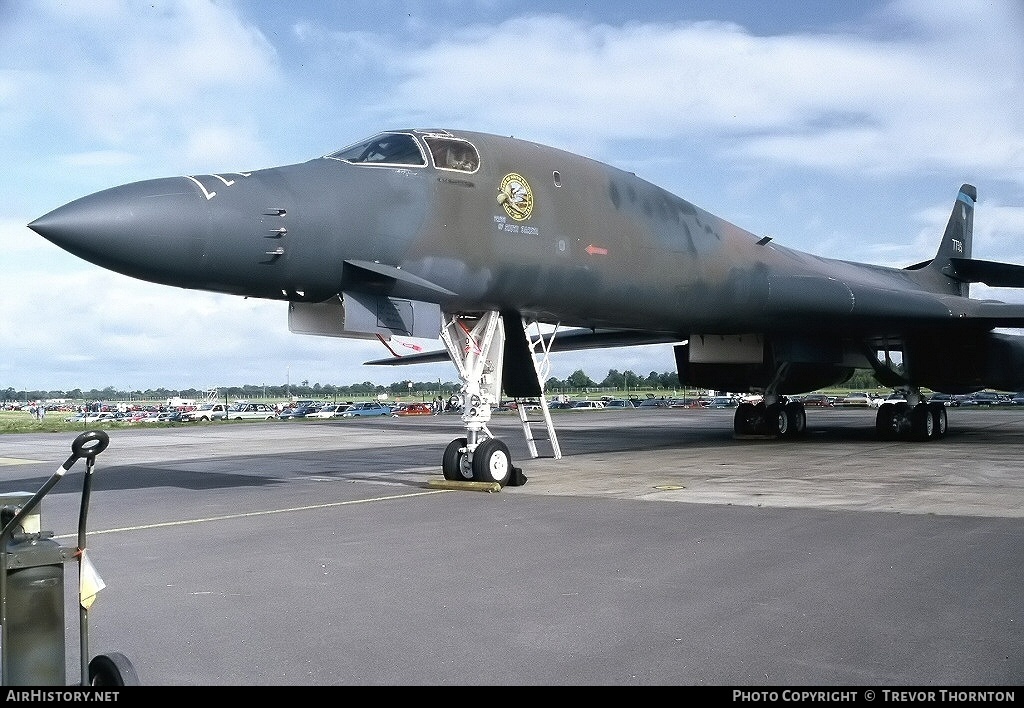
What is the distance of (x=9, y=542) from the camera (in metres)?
2.97

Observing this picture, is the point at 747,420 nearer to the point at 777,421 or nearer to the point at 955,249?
the point at 777,421

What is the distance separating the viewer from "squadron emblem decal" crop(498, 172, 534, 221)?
10914mm

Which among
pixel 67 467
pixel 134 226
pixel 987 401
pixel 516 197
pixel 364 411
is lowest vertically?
pixel 987 401

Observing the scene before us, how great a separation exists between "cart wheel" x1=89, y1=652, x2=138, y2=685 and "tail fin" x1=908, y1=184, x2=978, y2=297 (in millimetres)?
22154

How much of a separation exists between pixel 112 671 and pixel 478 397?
27.2 feet

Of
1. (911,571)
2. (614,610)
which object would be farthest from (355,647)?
(911,571)

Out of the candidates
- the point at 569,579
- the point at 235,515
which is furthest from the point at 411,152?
the point at 569,579

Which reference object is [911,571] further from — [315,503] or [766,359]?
[766,359]

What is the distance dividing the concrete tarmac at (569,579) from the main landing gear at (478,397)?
0.40 meters

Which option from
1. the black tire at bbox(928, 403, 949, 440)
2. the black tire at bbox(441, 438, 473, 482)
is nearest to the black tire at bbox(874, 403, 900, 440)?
the black tire at bbox(928, 403, 949, 440)

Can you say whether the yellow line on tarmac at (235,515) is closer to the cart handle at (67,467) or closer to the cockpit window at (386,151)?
the cockpit window at (386,151)

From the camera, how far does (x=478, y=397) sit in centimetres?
1115

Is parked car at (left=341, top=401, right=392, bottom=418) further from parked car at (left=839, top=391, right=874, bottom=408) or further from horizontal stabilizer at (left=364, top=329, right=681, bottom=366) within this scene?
horizontal stabilizer at (left=364, top=329, right=681, bottom=366)
